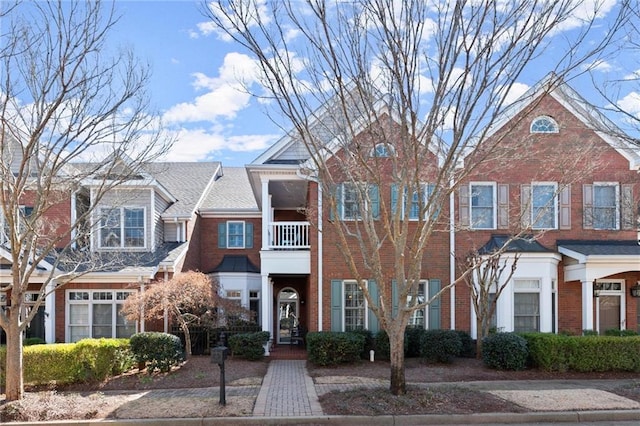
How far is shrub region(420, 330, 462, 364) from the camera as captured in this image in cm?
1433

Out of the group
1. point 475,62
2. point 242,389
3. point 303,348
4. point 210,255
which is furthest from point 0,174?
point 210,255

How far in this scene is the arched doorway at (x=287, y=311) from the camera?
892 inches

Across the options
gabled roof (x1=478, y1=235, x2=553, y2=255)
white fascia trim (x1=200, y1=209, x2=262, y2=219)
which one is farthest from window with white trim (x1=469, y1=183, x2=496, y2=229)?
white fascia trim (x1=200, y1=209, x2=262, y2=219)

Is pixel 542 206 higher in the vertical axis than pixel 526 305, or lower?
higher

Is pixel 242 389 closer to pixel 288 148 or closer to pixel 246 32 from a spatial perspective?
pixel 246 32

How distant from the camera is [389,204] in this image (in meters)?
16.1

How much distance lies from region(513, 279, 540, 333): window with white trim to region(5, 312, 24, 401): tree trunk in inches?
503

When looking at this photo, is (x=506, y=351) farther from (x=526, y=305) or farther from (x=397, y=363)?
(x=397, y=363)

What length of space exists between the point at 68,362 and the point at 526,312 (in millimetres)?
12432

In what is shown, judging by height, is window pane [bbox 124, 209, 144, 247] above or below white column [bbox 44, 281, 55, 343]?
above

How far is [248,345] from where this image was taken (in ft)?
50.5

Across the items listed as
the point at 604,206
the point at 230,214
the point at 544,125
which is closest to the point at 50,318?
the point at 230,214

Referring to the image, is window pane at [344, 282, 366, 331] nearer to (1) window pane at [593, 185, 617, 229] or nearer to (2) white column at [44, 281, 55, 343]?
(1) window pane at [593, 185, 617, 229]

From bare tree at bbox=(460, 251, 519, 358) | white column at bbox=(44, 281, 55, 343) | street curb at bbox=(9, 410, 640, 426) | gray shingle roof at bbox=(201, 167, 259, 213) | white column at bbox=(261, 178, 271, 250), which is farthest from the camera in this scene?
gray shingle roof at bbox=(201, 167, 259, 213)
